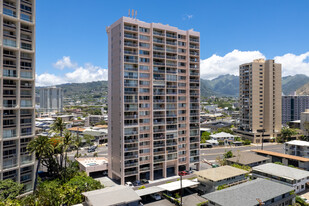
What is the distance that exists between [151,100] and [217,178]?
30001 millimetres

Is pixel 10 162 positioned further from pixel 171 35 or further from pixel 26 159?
pixel 171 35

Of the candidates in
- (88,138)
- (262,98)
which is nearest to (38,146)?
(88,138)

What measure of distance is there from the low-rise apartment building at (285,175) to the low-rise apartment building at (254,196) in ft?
26.3

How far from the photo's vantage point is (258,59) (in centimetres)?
14438

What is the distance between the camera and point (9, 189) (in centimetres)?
4572

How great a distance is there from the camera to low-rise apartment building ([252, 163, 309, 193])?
197 feet

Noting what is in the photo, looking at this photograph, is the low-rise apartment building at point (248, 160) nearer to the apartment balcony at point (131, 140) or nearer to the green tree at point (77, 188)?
the apartment balcony at point (131, 140)

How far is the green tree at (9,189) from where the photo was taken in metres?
44.8

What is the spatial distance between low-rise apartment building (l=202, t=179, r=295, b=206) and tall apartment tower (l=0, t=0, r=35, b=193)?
146 feet

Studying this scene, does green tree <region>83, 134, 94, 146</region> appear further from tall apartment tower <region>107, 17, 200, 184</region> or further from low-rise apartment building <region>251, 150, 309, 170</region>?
low-rise apartment building <region>251, 150, 309, 170</region>

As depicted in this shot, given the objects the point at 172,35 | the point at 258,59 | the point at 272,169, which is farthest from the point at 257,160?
the point at 258,59

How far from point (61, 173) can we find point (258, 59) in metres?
134

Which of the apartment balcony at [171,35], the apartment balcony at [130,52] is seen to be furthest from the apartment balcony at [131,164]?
the apartment balcony at [171,35]

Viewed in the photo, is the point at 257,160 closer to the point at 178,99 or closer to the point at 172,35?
the point at 178,99
